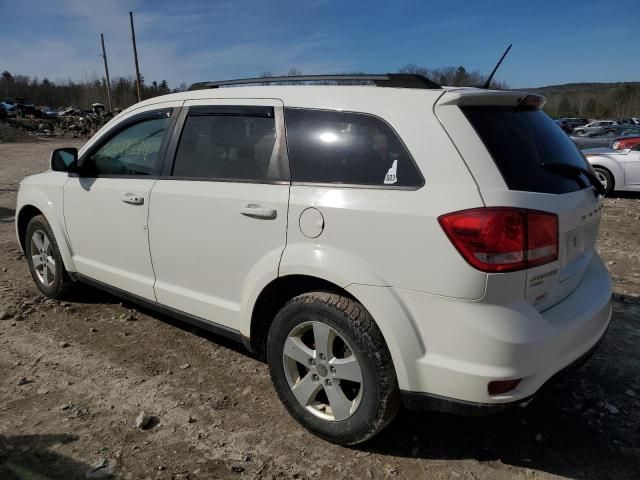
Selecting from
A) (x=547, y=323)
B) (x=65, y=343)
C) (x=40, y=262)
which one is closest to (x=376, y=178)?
(x=547, y=323)

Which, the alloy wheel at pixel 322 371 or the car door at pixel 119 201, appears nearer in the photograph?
the alloy wheel at pixel 322 371

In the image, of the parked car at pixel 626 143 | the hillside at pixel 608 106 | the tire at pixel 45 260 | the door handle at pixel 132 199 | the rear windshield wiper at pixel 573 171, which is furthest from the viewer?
the hillside at pixel 608 106

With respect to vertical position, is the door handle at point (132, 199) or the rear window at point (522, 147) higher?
→ the rear window at point (522, 147)

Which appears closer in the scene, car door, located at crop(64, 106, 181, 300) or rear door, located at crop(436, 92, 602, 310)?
rear door, located at crop(436, 92, 602, 310)

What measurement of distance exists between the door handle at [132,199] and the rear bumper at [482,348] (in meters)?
2.02

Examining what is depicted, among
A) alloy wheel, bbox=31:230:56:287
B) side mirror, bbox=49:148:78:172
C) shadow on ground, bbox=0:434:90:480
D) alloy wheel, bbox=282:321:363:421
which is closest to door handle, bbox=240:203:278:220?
alloy wheel, bbox=282:321:363:421

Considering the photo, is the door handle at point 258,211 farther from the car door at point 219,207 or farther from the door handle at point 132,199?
the door handle at point 132,199

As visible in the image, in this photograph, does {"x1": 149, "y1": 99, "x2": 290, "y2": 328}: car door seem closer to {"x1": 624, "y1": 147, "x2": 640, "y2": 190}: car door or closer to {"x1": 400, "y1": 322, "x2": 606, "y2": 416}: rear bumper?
{"x1": 400, "y1": 322, "x2": 606, "y2": 416}: rear bumper

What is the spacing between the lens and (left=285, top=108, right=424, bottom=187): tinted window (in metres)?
2.42

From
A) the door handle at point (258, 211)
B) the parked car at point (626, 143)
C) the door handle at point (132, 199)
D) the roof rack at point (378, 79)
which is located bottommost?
the parked car at point (626, 143)

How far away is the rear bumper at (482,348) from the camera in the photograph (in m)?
2.13

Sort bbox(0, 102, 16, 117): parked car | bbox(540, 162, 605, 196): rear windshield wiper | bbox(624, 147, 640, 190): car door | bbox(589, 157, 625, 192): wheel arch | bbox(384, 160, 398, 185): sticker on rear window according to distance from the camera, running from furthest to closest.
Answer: bbox(0, 102, 16, 117): parked car < bbox(589, 157, 625, 192): wheel arch < bbox(624, 147, 640, 190): car door < bbox(540, 162, 605, 196): rear windshield wiper < bbox(384, 160, 398, 185): sticker on rear window

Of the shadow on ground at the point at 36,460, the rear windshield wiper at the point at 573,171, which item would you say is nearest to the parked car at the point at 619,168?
the rear windshield wiper at the point at 573,171

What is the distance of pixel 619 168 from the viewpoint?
36.1ft
